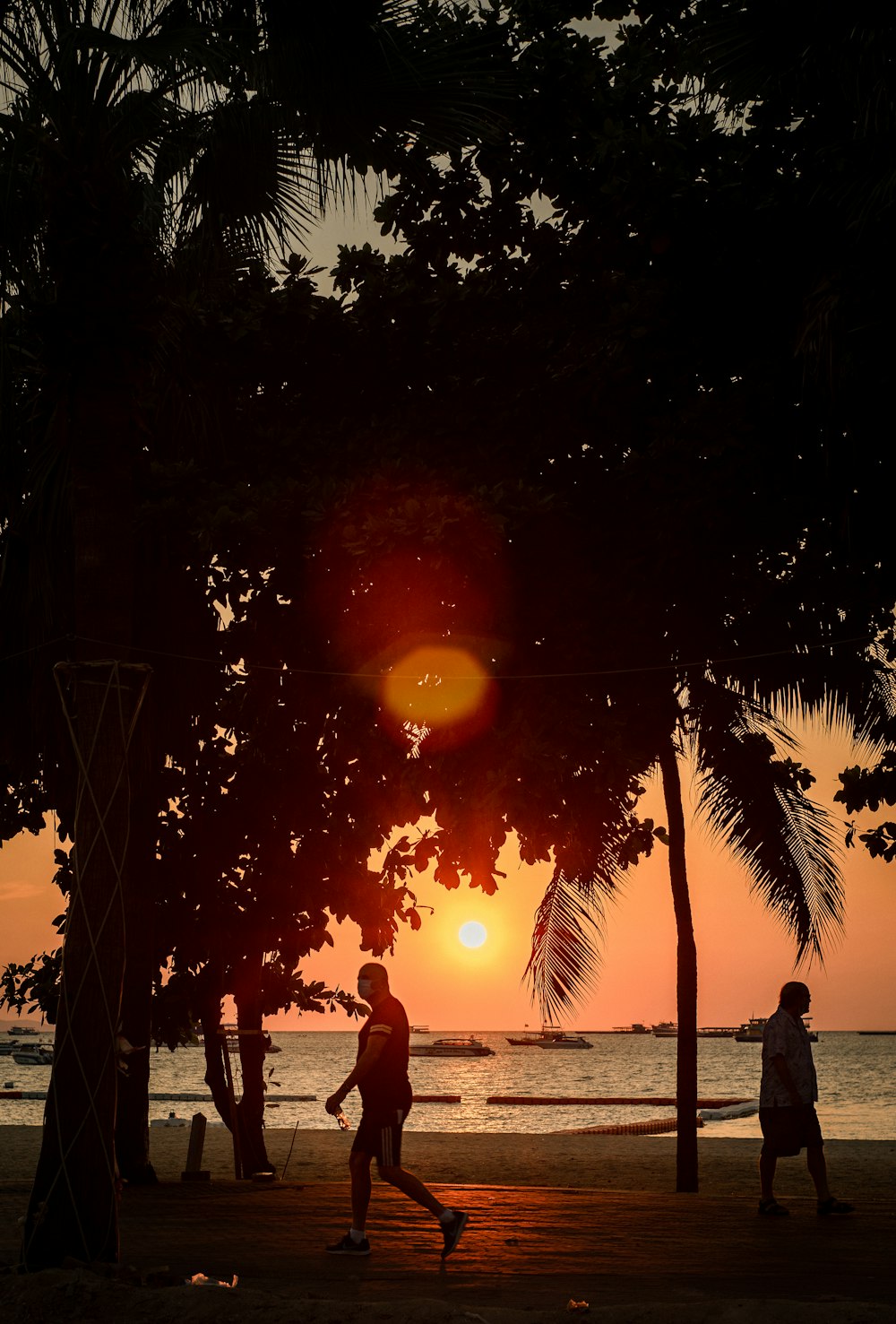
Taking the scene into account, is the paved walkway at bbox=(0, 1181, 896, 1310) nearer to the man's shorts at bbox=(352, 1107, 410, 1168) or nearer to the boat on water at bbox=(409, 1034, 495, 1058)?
the man's shorts at bbox=(352, 1107, 410, 1168)

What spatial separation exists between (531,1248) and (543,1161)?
17.5 meters

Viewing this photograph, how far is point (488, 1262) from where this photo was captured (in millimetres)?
8992

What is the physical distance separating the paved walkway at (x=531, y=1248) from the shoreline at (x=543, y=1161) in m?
4.21

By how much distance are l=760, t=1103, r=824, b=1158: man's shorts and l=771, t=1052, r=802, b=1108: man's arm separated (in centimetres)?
7

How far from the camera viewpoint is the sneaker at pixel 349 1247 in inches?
359

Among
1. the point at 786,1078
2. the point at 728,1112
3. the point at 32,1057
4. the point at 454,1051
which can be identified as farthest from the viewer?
the point at 454,1051

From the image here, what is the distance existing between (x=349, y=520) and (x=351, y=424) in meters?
1.99

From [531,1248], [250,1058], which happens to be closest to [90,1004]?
[531,1248]

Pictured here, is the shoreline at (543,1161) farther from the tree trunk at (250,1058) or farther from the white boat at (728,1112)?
the white boat at (728,1112)

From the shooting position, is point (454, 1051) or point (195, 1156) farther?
point (454, 1051)

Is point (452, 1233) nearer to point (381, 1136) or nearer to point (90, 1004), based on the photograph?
point (381, 1136)

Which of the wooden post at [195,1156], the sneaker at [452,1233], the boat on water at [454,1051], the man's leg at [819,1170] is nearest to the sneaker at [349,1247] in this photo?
the sneaker at [452,1233]

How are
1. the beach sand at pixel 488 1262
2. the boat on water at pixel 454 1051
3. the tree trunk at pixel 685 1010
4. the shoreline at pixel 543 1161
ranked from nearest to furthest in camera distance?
→ the beach sand at pixel 488 1262, the tree trunk at pixel 685 1010, the shoreline at pixel 543 1161, the boat on water at pixel 454 1051

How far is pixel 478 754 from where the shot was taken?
536 inches
